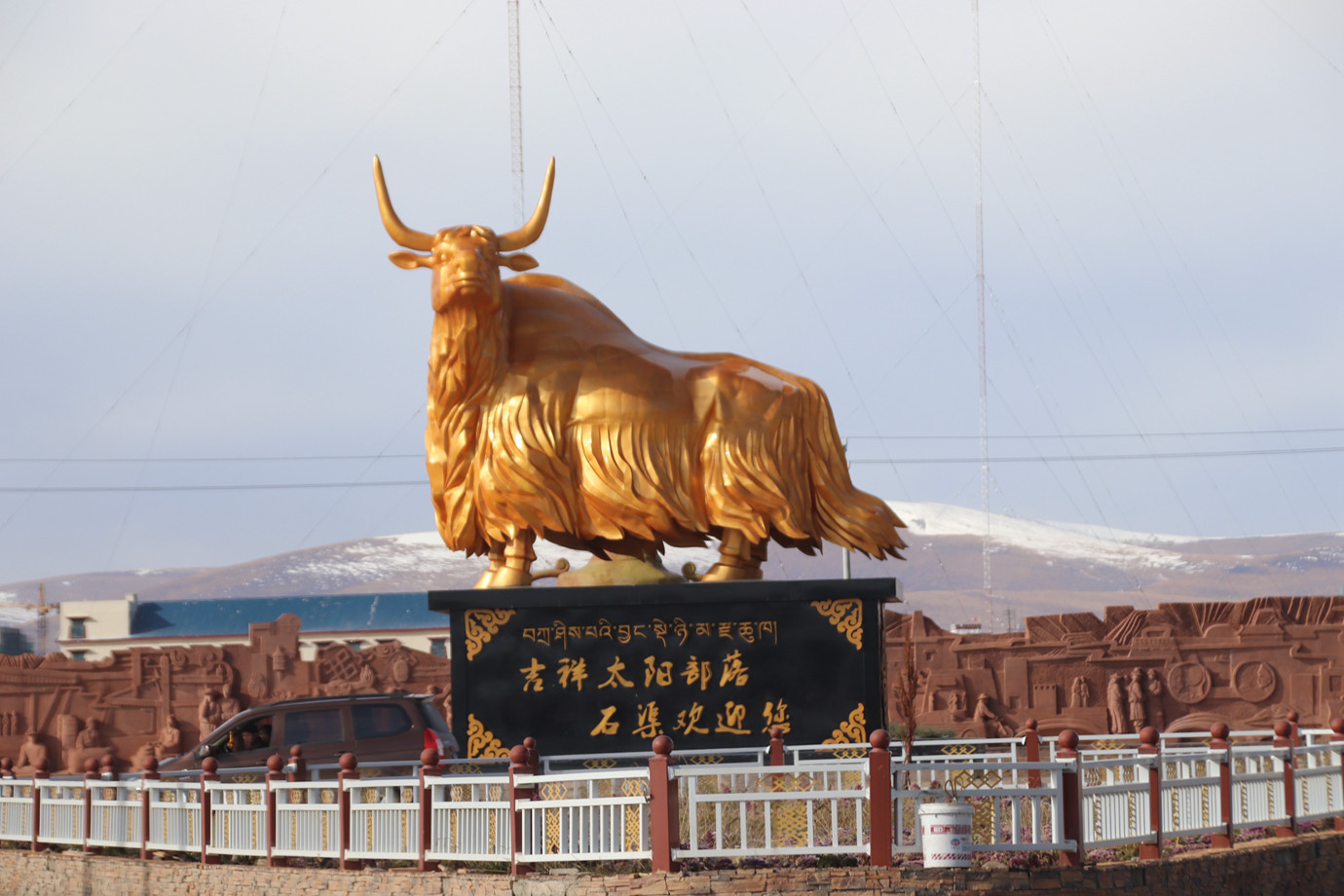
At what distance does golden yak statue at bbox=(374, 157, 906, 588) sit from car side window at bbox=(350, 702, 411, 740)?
1423mm

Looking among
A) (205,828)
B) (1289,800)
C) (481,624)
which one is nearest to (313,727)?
(481,624)

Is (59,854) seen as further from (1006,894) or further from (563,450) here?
(1006,894)

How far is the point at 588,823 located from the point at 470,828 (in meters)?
0.94

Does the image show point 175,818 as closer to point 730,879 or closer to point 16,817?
point 16,817

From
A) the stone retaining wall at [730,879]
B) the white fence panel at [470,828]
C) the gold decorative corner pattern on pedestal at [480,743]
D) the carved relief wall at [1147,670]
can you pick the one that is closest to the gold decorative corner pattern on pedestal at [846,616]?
the gold decorative corner pattern on pedestal at [480,743]

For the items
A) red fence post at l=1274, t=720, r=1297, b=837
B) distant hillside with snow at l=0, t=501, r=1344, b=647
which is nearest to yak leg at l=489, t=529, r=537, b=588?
red fence post at l=1274, t=720, r=1297, b=837

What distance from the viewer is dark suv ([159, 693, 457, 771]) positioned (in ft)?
46.6

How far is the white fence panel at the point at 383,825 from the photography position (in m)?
9.97

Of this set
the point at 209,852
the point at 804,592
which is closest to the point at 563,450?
the point at 804,592

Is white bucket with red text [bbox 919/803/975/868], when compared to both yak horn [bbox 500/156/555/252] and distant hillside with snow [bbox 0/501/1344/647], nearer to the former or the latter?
yak horn [bbox 500/156/555/252]

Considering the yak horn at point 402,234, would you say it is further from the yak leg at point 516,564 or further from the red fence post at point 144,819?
the red fence post at point 144,819

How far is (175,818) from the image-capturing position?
11570 mm

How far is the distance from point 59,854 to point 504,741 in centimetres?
368

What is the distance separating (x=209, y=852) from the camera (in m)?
11.2
